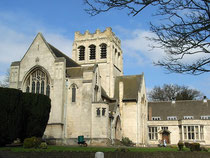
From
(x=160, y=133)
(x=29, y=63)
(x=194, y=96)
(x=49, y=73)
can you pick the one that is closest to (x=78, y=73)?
(x=49, y=73)

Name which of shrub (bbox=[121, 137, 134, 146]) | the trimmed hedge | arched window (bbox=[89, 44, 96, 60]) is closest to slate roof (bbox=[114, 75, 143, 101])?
arched window (bbox=[89, 44, 96, 60])

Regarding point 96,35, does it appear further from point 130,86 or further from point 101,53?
point 130,86

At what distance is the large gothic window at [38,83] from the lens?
39556mm

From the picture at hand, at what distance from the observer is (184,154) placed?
23828mm

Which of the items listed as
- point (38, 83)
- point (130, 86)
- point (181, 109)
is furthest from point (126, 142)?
point (38, 83)

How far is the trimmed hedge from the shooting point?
25.4 metres

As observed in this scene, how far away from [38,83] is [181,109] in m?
25.8

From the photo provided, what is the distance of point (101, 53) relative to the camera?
52812 millimetres

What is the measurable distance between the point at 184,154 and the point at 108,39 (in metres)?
31.8

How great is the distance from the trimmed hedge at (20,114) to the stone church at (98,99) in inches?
288

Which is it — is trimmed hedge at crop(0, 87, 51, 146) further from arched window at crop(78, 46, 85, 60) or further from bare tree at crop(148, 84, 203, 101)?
bare tree at crop(148, 84, 203, 101)

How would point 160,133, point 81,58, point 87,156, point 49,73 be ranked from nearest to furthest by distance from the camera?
point 87,156
point 49,73
point 160,133
point 81,58

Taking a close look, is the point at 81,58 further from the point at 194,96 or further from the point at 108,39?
A: the point at 194,96

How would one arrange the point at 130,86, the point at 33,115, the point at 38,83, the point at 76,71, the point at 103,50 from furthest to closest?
the point at 103,50 < the point at 130,86 < the point at 76,71 < the point at 38,83 < the point at 33,115
